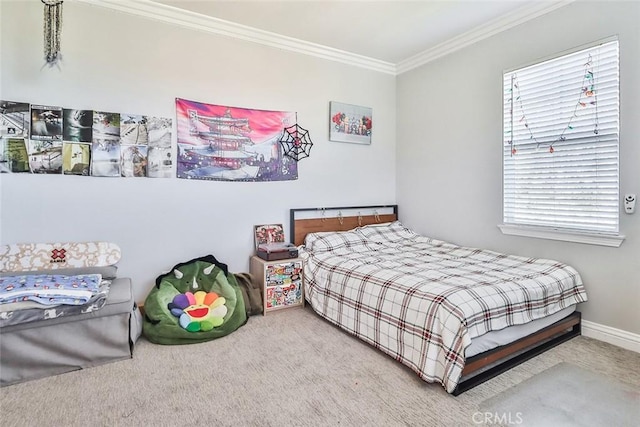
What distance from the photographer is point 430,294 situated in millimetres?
2043

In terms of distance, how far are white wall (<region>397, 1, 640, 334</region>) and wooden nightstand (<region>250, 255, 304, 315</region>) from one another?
5.39 feet

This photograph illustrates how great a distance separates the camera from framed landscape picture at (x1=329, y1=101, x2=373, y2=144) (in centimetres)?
380

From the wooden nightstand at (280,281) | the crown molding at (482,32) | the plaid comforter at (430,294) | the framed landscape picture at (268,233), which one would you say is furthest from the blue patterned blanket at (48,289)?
the crown molding at (482,32)

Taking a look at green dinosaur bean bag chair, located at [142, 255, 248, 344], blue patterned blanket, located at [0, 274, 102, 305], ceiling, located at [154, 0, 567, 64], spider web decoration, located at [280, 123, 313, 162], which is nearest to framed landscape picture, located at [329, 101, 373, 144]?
spider web decoration, located at [280, 123, 313, 162]

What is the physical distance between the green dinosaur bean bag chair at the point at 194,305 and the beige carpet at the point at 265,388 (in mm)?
102

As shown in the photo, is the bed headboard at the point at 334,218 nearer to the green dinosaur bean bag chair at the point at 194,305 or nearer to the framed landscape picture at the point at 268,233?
the framed landscape picture at the point at 268,233

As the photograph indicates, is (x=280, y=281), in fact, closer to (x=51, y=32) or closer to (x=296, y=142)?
(x=296, y=142)

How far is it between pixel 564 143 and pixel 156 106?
3.28 meters

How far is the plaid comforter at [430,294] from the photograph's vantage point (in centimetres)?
190

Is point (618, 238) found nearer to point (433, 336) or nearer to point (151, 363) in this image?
point (433, 336)

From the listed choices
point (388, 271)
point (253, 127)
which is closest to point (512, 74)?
point (388, 271)

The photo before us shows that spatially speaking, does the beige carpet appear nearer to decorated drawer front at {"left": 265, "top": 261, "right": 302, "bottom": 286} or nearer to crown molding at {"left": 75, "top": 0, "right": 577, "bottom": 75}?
decorated drawer front at {"left": 265, "top": 261, "right": 302, "bottom": 286}

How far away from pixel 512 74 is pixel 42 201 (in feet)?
12.8

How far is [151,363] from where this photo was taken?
85.2 inches
